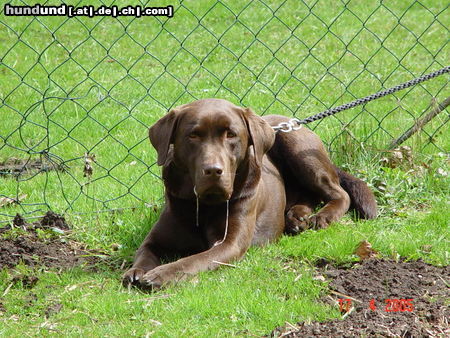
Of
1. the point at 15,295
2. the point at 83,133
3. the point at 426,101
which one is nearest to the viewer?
the point at 15,295

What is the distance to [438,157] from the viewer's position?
6.08 meters

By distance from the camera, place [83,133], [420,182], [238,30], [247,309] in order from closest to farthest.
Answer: [247,309]
[420,182]
[83,133]
[238,30]

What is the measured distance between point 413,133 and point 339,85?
224 cm

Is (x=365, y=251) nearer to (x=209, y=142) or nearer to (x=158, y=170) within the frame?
(x=209, y=142)

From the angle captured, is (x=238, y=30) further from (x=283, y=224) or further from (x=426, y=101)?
(x=283, y=224)

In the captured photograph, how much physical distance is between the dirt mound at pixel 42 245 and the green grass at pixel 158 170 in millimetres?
117

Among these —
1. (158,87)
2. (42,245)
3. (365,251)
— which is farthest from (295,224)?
(158,87)

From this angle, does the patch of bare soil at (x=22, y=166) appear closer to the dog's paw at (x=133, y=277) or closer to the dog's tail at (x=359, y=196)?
the dog's paw at (x=133, y=277)

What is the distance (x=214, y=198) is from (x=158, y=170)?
1.62 metres

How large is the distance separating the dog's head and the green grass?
497mm

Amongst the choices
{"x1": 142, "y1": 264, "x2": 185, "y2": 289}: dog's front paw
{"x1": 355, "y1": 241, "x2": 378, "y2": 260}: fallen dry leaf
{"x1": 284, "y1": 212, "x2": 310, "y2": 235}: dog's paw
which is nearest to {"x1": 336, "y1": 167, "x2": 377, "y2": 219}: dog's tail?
{"x1": 284, "y1": 212, "x2": 310, "y2": 235}: dog's paw

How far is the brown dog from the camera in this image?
4406 mm

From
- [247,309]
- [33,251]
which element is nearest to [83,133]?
[33,251]

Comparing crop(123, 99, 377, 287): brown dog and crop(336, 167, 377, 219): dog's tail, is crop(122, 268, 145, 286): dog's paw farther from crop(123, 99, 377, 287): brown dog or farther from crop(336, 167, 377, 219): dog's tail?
crop(336, 167, 377, 219): dog's tail
